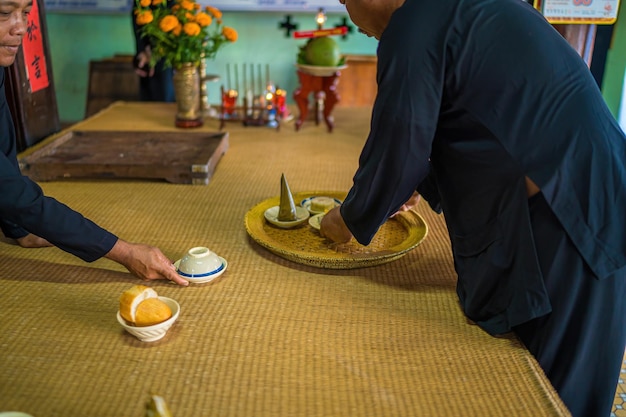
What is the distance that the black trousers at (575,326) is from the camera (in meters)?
0.93

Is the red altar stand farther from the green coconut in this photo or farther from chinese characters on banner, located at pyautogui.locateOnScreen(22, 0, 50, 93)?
chinese characters on banner, located at pyautogui.locateOnScreen(22, 0, 50, 93)

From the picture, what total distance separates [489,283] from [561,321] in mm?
128

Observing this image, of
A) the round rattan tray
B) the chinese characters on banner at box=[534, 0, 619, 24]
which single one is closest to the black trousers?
the round rattan tray

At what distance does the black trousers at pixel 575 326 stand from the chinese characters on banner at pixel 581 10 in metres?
1.37

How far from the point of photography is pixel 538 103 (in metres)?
0.89

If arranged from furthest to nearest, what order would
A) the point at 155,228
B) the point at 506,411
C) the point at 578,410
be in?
the point at 155,228 → the point at 578,410 → the point at 506,411

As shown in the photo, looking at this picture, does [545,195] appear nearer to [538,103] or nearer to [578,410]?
[538,103]

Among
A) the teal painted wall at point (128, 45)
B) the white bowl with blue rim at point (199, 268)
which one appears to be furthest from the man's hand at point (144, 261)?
the teal painted wall at point (128, 45)

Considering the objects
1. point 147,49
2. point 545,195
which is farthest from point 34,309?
point 147,49

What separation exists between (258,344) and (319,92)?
1.62 metres

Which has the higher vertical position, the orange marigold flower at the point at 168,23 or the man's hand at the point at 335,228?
the orange marigold flower at the point at 168,23

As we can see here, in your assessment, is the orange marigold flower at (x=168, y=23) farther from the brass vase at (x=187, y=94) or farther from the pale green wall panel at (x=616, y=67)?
the pale green wall panel at (x=616, y=67)

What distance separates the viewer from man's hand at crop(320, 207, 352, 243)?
3.87 ft

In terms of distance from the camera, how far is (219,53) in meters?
4.11
